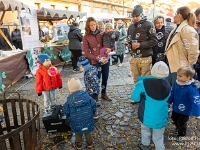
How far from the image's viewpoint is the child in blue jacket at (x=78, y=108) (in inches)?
92.9

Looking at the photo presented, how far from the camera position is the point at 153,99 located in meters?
2.27

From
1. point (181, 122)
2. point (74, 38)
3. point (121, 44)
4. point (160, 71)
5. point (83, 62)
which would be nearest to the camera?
point (160, 71)

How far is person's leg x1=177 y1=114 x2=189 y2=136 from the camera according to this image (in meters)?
2.60

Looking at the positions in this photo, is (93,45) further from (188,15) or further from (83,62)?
(188,15)

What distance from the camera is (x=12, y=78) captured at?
5.05 m

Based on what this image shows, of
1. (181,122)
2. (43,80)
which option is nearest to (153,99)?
(181,122)

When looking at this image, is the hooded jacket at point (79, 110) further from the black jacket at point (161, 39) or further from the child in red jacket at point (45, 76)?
the black jacket at point (161, 39)

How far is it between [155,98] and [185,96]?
51 cm

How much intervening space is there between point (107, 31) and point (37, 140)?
233cm

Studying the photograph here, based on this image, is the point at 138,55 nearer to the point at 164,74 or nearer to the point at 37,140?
the point at 164,74

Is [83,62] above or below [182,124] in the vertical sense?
above

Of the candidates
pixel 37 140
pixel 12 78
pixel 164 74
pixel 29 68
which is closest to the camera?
pixel 37 140

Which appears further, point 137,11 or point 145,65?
point 145,65

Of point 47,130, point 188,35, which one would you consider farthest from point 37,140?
point 188,35
